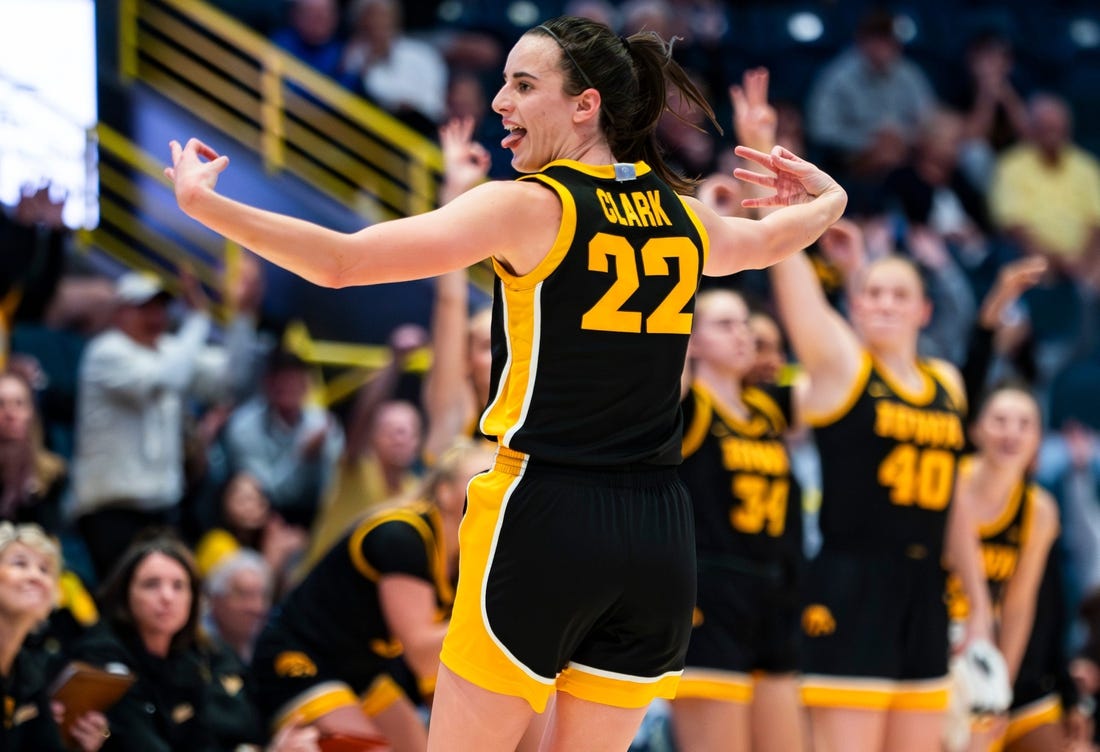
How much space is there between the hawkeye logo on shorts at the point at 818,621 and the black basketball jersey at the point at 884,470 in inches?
9.4

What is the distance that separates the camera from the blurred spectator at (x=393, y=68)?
10.9 m

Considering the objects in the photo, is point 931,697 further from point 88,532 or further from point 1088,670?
point 88,532

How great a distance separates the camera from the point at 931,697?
6062mm

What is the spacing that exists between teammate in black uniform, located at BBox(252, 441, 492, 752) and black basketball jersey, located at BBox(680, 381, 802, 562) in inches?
31.5

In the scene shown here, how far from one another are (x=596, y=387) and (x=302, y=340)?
21.3 ft

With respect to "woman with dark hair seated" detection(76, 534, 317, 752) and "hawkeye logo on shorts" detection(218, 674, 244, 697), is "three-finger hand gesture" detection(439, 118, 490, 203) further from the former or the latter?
"hawkeye logo on shorts" detection(218, 674, 244, 697)

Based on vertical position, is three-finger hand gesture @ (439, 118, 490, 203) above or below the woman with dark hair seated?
above

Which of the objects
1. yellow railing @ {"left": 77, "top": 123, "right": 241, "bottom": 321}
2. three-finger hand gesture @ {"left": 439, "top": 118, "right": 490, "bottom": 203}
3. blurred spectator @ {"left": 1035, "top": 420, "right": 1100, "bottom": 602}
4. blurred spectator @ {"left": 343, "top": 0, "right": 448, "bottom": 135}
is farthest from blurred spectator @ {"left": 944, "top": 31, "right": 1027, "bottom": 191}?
three-finger hand gesture @ {"left": 439, "top": 118, "right": 490, "bottom": 203}

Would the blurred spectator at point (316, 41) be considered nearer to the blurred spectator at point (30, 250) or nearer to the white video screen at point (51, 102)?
the white video screen at point (51, 102)

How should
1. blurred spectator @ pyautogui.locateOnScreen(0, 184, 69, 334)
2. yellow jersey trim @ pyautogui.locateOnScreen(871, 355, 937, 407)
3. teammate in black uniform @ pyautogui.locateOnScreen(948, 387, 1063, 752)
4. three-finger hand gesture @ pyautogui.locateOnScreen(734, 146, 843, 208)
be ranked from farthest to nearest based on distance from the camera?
blurred spectator @ pyautogui.locateOnScreen(0, 184, 69, 334) → teammate in black uniform @ pyautogui.locateOnScreen(948, 387, 1063, 752) → yellow jersey trim @ pyautogui.locateOnScreen(871, 355, 937, 407) → three-finger hand gesture @ pyautogui.locateOnScreen(734, 146, 843, 208)

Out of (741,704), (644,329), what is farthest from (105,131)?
(644,329)

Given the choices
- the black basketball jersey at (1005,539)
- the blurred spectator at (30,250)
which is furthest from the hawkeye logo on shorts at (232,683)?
the black basketball jersey at (1005,539)

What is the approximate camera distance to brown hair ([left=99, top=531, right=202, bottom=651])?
239 inches

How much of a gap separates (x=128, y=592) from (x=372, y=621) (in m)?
0.89
